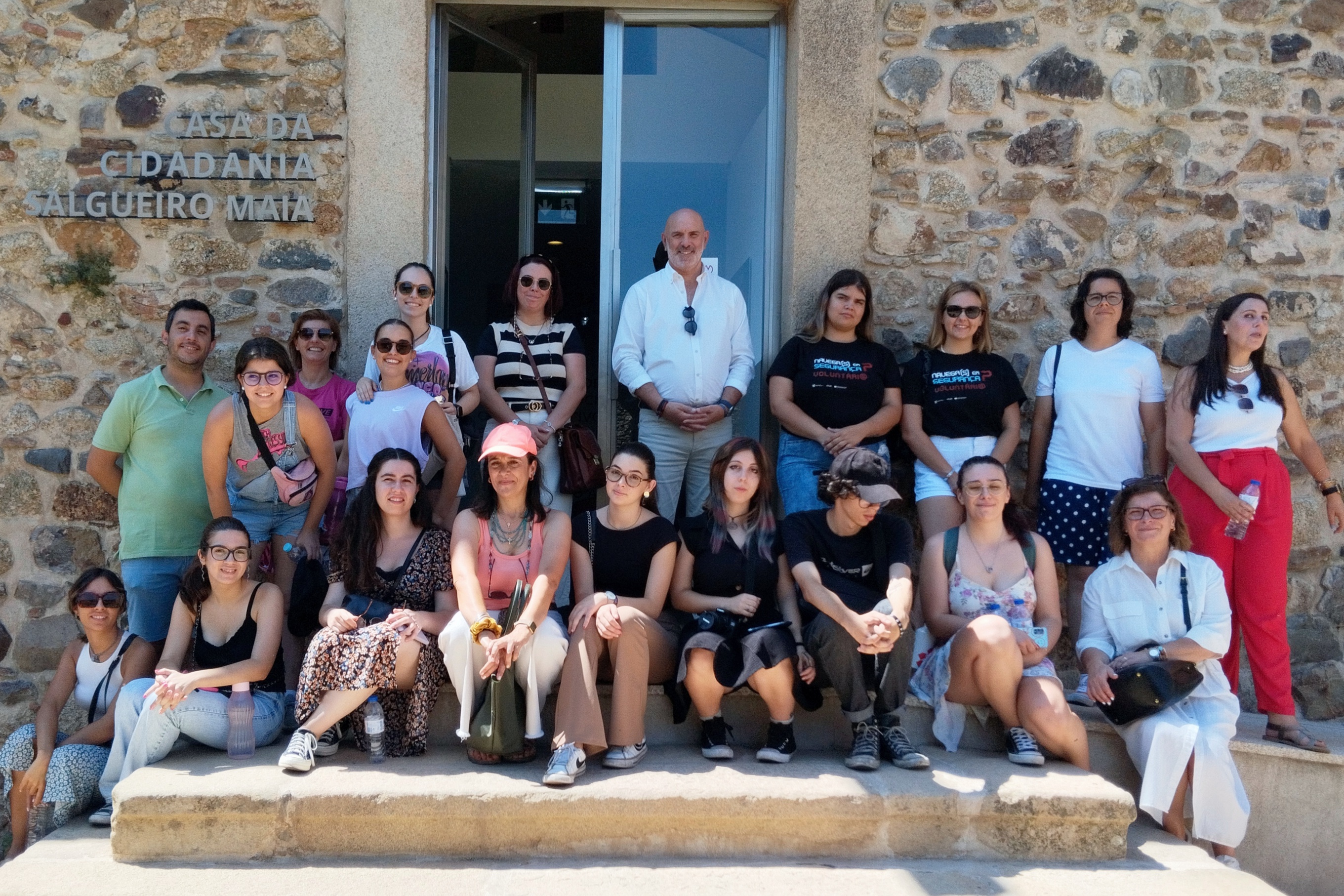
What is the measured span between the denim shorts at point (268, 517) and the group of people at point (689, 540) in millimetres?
13

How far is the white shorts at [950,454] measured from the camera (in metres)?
4.19

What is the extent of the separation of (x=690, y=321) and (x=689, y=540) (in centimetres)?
107

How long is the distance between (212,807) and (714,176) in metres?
3.21

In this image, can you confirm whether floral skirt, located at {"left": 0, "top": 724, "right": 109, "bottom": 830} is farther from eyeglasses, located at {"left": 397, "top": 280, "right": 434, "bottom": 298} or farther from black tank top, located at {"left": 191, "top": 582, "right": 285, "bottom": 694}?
eyeglasses, located at {"left": 397, "top": 280, "right": 434, "bottom": 298}

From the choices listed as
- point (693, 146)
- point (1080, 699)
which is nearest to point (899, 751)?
point (1080, 699)

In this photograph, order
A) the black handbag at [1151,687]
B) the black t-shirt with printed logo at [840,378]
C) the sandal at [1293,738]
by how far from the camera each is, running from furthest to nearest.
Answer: the black t-shirt with printed logo at [840,378] → the sandal at [1293,738] → the black handbag at [1151,687]

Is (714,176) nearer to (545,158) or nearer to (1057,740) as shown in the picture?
(545,158)

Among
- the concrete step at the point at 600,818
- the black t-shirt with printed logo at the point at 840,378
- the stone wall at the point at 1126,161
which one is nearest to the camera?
the concrete step at the point at 600,818

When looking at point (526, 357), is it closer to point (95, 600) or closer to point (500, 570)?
point (500, 570)

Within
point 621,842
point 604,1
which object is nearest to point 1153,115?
point 604,1

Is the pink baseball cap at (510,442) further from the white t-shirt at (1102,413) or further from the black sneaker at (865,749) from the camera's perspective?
the white t-shirt at (1102,413)

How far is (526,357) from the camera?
436cm

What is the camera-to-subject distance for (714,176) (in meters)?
4.95

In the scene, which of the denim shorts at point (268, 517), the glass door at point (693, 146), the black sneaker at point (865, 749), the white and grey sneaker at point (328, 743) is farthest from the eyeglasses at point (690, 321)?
the white and grey sneaker at point (328, 743)
